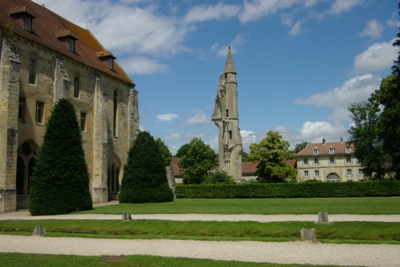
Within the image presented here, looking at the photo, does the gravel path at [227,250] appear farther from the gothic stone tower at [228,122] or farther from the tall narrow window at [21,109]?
the gothic stone tower at [228,122]

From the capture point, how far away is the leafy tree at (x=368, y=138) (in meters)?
49.6

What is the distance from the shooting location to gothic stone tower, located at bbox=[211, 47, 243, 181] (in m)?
57.5

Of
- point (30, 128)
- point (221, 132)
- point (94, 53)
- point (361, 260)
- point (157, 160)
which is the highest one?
point (94, 53)

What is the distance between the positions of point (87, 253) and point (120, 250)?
0.89 m

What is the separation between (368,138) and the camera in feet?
165

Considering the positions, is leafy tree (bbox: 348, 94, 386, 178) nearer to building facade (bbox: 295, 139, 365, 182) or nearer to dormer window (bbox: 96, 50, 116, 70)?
building facade (bbox: 295, 139, 365, 182)

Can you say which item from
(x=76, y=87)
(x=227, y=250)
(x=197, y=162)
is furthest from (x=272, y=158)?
(x=227, y=250)

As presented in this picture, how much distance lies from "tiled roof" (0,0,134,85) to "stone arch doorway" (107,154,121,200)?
8.10 m

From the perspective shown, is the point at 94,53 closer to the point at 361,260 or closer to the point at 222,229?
the point at 222,229

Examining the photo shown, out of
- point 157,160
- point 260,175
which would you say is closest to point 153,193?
point 157,160

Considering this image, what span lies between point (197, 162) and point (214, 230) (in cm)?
5518

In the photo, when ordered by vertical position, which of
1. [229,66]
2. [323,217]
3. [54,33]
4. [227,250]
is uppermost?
[229,66]

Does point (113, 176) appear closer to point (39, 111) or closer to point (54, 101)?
point (54, 101)

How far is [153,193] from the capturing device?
99.6ft
